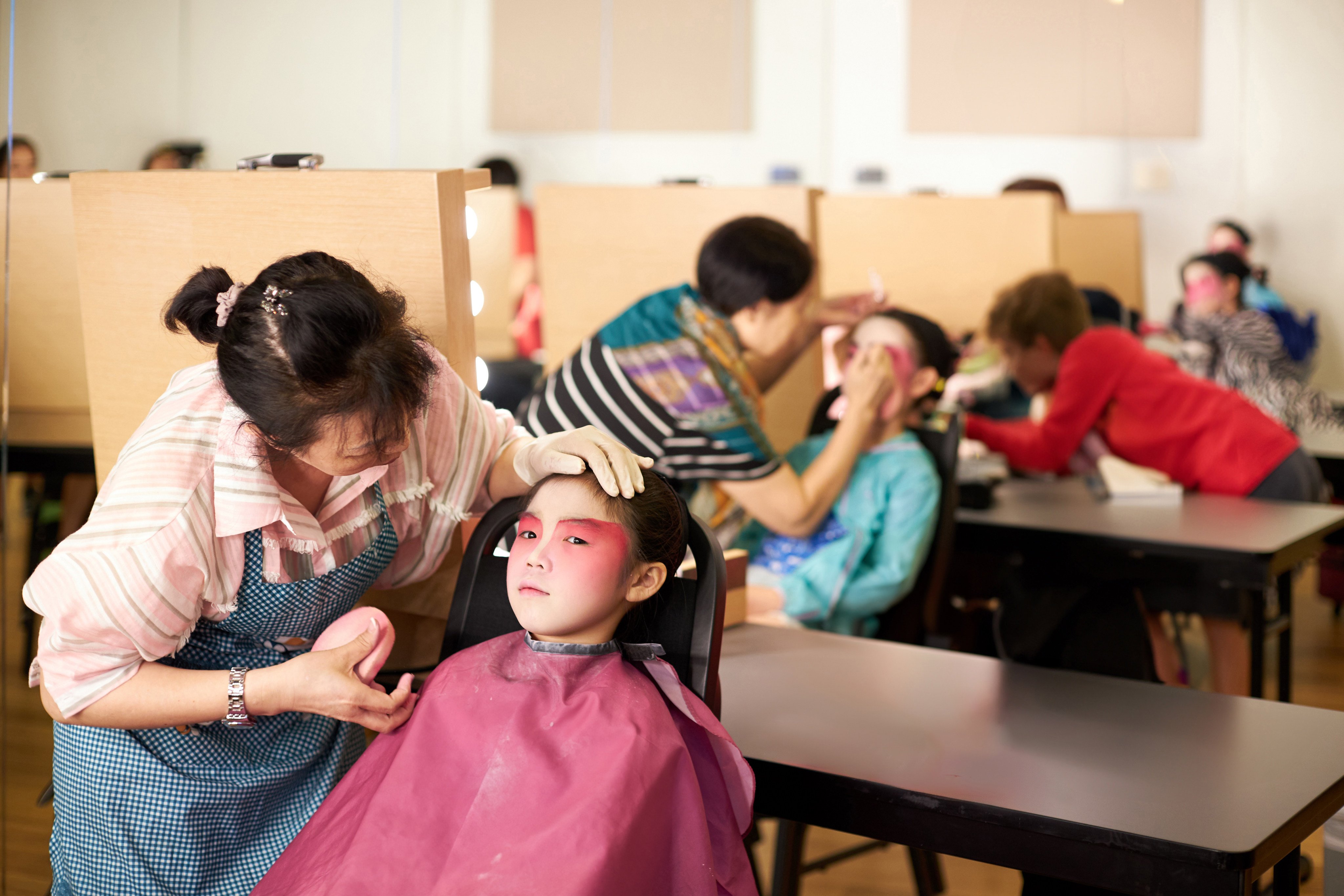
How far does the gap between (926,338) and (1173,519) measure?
0.66m

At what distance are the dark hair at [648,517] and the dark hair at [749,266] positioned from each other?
980 millimetres

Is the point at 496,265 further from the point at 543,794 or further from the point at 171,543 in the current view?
the point at 543,794

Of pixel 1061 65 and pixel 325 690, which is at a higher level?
pixel 1061 65

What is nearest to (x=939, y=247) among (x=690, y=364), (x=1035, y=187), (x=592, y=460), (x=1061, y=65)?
(x=1035, y=187)

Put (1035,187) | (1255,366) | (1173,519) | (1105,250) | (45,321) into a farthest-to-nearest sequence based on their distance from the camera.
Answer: (1105,250)
(1035,187)
(1255,366)
(1173,519)
(45,321)

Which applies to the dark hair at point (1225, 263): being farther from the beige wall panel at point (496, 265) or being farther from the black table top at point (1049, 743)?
the black table top at point (1049, 743)

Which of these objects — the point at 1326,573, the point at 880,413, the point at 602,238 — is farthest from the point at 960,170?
the point at 880,413

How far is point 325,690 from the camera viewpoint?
105cm

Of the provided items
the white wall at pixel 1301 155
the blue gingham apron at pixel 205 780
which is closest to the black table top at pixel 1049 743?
the blue gingham apron at pixel 205 780

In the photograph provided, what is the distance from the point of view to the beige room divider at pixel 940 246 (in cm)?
359

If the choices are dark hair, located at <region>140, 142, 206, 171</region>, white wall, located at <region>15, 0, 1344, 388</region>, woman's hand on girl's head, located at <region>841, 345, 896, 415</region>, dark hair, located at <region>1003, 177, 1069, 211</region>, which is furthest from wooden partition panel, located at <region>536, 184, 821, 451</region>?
dark hair, located at <region>1003, 177, 1069, 211</region>

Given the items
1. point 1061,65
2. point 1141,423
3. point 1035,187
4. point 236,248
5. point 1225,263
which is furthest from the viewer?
point 1061,65

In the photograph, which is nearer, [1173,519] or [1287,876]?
[1287,876]

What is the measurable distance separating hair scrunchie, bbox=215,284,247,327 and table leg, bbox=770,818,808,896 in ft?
3.41
